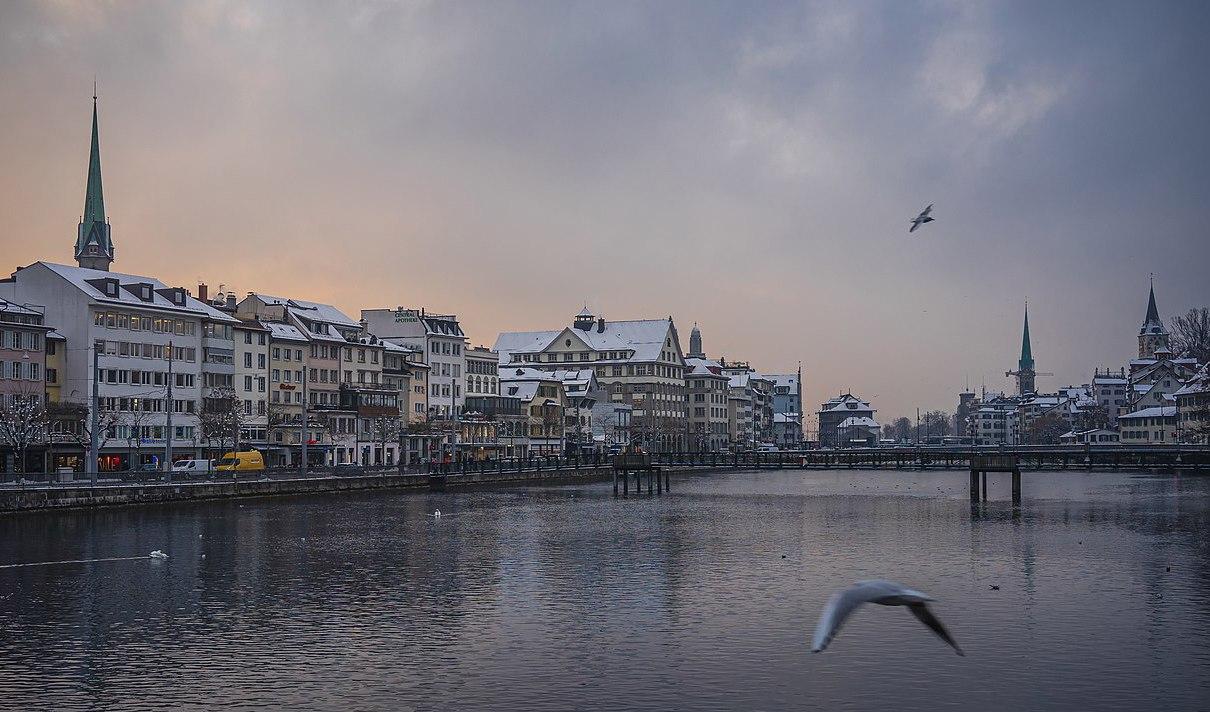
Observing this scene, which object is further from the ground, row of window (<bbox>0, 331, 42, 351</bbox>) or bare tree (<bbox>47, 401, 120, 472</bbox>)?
row of window (<bbox>0, 331, 42, 351</bbox>)

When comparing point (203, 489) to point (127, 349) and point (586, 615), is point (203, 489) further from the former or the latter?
point (586, 615)

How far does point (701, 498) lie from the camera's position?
362 feet

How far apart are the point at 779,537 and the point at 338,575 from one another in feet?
84.7

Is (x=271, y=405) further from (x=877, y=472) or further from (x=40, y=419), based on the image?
(x=877, y=472)

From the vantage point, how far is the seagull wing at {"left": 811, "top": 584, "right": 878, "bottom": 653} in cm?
1670

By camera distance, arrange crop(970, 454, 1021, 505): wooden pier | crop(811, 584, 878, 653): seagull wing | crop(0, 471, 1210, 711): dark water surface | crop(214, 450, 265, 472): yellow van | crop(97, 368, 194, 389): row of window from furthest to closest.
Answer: crop(214, 450, 265, 472): yellow van, crop(97, 368, 194, 389): row of window, crop(970, 454, 1021, 505): wooden pier, crop(0, 471, 1210, 711): dark water surface, crop(811, 584, 878, 653): seagull wing

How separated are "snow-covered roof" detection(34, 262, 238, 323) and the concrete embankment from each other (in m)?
22.8

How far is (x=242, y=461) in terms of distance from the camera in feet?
369

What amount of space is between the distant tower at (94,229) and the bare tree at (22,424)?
81992 millimetres

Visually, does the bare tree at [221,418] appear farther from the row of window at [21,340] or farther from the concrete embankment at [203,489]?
the row of window at [21,340]

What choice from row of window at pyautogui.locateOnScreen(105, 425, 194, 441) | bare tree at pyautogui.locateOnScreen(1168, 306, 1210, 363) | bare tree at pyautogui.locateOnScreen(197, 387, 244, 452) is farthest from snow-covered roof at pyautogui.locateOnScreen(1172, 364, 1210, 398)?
row of window at pyautogui.locateOnScreen(105, 425, 194, 441)

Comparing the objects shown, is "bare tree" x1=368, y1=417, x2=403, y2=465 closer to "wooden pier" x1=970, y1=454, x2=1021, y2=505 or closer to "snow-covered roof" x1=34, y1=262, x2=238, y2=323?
"snow-covered roof" x1=34, y1=262, x2=238, y2=323

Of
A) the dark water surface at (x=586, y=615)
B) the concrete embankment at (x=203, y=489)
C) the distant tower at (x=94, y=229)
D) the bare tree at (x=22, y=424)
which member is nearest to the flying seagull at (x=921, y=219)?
the dark water surface at (x=586, y=615)

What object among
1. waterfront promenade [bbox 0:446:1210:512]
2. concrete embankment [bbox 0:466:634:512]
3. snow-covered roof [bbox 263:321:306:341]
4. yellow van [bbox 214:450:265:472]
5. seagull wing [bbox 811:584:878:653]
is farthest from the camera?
snow-covered roof [bbox 263:321:306:341]
